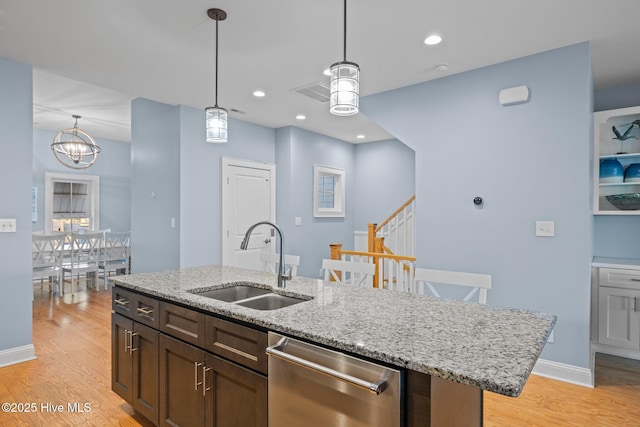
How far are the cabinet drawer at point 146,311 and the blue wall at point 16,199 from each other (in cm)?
177

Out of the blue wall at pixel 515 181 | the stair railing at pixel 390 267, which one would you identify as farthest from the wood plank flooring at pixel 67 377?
the blue wall at pixel 515 181

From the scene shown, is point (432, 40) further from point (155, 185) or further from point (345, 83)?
point (155, 185)

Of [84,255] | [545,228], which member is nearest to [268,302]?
[545,228]

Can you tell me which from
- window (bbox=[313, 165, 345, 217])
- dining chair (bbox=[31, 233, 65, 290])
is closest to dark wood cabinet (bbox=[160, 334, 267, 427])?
window (bbox=[313, 165, 345, 217])

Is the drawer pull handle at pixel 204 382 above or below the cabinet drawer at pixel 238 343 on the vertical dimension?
below

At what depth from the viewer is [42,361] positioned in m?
3.15

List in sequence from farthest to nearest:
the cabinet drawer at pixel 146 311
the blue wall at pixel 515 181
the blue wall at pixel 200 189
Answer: the blue wall at pixel 200 189, the blue wall at pixel 515 181, the cabinet drawer at pixel 146 311

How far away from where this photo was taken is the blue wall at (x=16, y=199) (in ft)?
10.1

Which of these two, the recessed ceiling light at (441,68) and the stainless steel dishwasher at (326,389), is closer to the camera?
the stainless steel dishwasher at (326,389)

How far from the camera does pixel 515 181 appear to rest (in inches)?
122

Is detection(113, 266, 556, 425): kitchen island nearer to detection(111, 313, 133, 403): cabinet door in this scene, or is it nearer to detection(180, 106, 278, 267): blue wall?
detection(111, 313, 133, 403): cabinet door

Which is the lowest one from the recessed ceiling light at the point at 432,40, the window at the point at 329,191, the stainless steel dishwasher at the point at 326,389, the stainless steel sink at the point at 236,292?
the stainless steel dishwasher at the point at 326,389

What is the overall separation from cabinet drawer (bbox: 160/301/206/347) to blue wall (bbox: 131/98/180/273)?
259 cm

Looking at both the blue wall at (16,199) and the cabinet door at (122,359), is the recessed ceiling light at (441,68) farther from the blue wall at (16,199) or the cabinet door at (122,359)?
the blue wall at (16,199)
